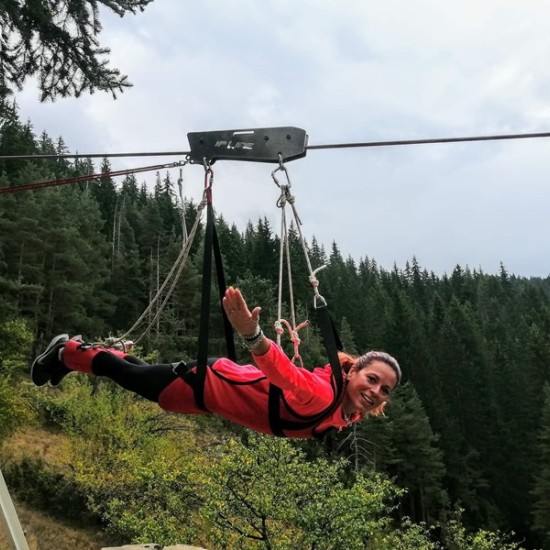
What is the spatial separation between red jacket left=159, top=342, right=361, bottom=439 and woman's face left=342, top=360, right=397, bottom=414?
0.11 meters

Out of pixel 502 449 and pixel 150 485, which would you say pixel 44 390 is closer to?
pixel 150 485

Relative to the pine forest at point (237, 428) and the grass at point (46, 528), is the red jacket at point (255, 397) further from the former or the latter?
the grass at point (46, 528)

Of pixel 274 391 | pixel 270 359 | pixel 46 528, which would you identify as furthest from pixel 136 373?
pixel 46 528

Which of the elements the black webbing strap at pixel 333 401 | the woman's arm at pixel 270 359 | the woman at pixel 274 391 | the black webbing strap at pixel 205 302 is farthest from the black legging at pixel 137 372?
Result: the woman's arm at pixel 270 359

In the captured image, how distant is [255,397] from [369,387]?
654mm

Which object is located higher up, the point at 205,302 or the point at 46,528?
the point at 205,302

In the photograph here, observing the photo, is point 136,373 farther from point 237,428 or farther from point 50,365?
point 237,428

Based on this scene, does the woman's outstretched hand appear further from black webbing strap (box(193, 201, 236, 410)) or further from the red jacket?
the red jacket

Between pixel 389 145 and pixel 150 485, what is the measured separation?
14623mm

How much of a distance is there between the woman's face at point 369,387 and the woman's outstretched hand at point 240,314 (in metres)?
0.86

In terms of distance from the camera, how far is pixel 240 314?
277 cm

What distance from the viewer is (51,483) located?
2072cm

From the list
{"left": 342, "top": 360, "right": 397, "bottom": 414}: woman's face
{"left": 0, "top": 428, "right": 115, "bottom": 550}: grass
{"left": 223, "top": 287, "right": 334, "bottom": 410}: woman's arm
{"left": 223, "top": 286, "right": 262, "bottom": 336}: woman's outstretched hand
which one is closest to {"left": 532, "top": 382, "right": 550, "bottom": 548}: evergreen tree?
{"left": 0, "top": 428, "right": 115, "bottom": 550}: grass

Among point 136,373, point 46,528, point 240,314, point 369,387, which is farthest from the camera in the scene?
point 46,528
